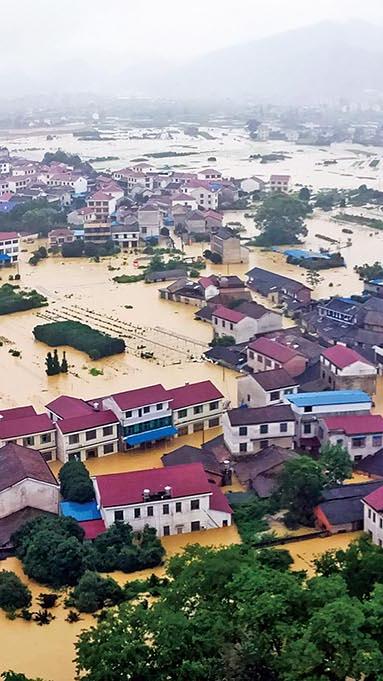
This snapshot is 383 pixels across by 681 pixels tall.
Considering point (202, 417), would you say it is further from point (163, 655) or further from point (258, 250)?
point (258, 250)

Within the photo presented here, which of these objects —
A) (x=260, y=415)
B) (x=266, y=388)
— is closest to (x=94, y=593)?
(x=260, y=415)

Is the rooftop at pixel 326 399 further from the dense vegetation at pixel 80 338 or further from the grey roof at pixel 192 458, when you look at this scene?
the dense vegetation at pixel 80 338

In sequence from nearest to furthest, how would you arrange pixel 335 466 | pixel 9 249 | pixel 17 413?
pixel 335 466 → pixel 17 413 → pixel 9 249

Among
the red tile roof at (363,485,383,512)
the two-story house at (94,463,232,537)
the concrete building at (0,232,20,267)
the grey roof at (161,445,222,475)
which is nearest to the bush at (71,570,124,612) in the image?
the two-story house at (94,463,232,537)

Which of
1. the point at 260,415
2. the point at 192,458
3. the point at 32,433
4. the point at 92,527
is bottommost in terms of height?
the point at 92,527

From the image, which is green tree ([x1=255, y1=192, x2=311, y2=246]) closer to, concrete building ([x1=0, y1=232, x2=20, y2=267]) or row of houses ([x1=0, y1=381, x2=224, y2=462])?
concrete building ([x1=0, y1=232, x2=20, y2=267])

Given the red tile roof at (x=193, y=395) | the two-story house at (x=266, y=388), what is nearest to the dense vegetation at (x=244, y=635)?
the red tile roof at (x=193, y=395)

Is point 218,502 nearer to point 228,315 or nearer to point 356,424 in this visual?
point 356,424
